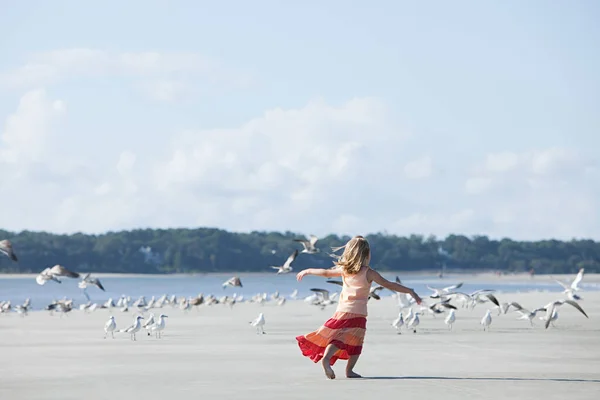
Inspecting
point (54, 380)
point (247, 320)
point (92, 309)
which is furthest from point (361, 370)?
point (92, 309)

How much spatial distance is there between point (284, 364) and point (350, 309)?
2930 millimetres

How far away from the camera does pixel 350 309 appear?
1240cm

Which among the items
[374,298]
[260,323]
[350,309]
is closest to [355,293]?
[350,309]

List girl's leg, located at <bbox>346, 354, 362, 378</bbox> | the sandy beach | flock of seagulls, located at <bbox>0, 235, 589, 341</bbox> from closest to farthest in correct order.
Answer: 1. the sandy beach
2. girl's leg, located at <bbox>346, 354, 362, 378</bbox>
3. flock of seagulls, located at <bbox>0, 235, 589, 341</bbox>

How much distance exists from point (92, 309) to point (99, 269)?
4363 inches

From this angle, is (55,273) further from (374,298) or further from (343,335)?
(343,335)

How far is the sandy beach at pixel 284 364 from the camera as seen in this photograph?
11695 millimetres

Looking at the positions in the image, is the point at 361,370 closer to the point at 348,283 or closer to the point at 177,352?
the point at 348,283

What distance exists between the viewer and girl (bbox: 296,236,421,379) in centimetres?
1226

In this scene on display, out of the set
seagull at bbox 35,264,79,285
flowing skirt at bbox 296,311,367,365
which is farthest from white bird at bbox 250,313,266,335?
flowing skirt at bbox 296,311,367,365

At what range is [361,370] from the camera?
1384 centimetres

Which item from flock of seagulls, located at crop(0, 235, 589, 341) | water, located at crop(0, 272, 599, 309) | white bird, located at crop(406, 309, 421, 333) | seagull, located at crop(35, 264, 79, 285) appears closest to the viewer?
flock of seagulls, located at crop(0, 235, 589, 341)

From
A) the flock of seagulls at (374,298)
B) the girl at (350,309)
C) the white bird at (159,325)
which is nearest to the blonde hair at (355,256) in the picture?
the girl at (350,309)

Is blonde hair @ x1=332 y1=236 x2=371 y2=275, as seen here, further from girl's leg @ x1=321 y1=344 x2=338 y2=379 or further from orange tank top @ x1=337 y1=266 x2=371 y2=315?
girl's leg @ x1=321 y1=344 x2=338 y2=379
